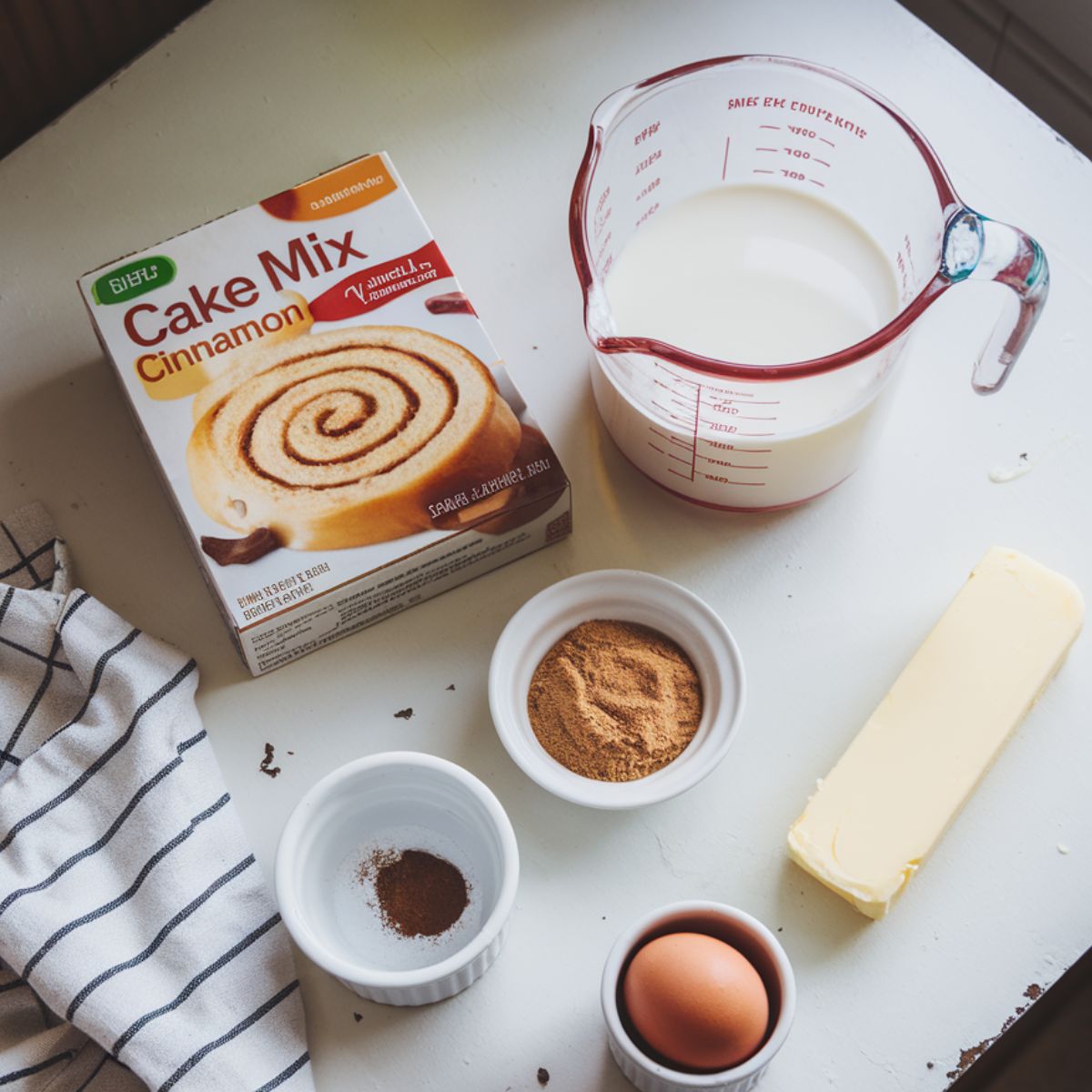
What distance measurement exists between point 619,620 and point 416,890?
0.22m

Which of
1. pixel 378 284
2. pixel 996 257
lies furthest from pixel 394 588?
pixel 996 257

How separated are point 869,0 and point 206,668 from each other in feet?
2.56

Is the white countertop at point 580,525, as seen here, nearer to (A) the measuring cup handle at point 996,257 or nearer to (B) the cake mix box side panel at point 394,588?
(B) the cake mix box side panel at point 394,588

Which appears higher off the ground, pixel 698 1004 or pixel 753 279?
pixel 753 279

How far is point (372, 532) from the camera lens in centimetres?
85

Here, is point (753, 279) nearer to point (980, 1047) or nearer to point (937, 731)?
point (937, 731)

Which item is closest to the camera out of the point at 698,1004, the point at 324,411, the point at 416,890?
the point at 698,1004

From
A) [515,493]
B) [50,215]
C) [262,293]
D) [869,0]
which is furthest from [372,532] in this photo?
[869,0]

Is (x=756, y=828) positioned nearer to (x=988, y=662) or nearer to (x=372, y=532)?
(x=988, y=662)

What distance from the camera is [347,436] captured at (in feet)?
2.88

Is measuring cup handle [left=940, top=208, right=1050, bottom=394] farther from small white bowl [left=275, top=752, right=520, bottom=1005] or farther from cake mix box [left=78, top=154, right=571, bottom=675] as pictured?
small white bowl [left=275, top=752, right=520, bottom=1005]

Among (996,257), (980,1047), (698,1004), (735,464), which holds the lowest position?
(980,1047)

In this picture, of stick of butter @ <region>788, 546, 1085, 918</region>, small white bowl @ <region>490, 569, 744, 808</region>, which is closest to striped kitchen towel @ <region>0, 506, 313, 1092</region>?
small white bowl @ <region>490, 569, 744, 808</region>

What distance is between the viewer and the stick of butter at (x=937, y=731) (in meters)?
0.77
